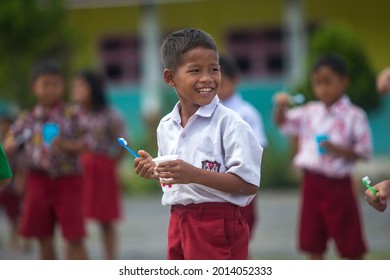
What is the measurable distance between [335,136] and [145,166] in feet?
8.93

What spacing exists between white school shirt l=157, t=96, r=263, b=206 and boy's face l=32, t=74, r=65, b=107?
271 cm

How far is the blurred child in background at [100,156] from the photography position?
795 centimetres

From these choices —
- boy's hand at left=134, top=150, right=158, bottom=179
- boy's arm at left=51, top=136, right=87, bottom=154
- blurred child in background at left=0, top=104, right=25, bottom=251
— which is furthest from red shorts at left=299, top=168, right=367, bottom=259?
blurred child in background at left=0, top=104, right=25, bottom=251

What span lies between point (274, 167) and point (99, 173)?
630 centimetres

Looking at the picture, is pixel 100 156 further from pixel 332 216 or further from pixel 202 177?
pixel 202 177

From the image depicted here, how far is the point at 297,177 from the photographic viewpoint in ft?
46.9

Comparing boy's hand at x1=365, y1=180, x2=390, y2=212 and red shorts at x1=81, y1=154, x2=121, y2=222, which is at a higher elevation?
red shorts at x1=81, y1=154, x2=121, y2=222

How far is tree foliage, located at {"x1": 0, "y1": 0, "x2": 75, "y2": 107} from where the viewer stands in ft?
Answer: 34.4

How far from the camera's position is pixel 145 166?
3896 millimetres

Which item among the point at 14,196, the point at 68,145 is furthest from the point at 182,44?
the point at 14,196

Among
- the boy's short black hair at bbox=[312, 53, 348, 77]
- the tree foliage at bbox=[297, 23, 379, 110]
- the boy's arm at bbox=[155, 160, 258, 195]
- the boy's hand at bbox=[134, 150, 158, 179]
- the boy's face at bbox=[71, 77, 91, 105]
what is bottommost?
the boy's arm at bbox=[155, 160, 258, 195]

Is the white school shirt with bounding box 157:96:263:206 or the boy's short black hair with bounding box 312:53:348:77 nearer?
the white school shirt with bounding box 157:96:263:206

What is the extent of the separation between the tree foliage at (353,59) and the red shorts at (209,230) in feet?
22.1

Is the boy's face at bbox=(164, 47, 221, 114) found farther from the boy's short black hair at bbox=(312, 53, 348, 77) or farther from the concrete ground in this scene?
the concrete ground
